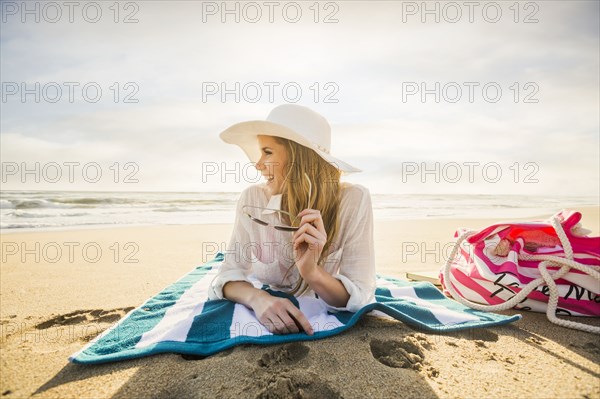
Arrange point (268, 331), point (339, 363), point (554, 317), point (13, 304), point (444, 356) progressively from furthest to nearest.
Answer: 1. point (13, 304)
2. point (554, 317)
3. point (268, 331)
4. point (444, 356)
5. point (339, 363)

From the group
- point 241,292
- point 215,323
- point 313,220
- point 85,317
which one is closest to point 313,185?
point 313,220

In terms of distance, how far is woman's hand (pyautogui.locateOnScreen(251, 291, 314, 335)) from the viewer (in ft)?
6.56

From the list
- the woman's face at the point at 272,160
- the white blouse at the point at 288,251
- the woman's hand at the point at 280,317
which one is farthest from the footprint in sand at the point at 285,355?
the woman's face at the point at 272,160

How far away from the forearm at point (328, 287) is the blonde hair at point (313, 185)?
25cm

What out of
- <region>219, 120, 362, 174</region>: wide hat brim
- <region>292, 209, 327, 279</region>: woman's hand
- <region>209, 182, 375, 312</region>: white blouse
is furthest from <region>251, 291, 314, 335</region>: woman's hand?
<region>219, 120, 362, 174</region>: wide hat brim

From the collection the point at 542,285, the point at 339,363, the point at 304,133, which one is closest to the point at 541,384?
the point at 339,363

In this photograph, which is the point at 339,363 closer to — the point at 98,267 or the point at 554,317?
the point at 554,317

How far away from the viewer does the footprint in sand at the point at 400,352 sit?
5.80ft

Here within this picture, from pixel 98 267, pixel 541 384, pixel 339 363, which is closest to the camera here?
pixel 541 384

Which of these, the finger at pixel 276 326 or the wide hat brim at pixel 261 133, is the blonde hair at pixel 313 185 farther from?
the finger at pixel 276 326

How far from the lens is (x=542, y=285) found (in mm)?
2424

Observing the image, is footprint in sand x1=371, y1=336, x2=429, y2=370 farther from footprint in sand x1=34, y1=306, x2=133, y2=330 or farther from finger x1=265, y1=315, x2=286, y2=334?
footprint in sand x1=34, y1=306, x2=133, y2=330

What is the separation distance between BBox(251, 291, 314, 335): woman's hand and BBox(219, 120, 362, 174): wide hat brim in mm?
946

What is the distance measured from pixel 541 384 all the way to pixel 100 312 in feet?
9.52
